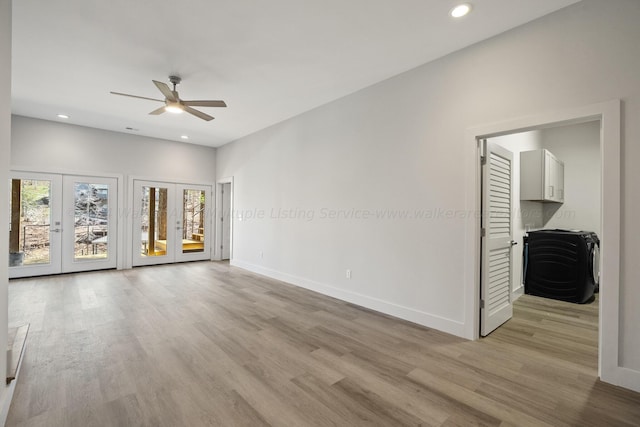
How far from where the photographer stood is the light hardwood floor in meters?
1.83

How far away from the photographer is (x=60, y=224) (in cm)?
569

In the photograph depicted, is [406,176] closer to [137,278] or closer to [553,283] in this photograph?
[553,283]

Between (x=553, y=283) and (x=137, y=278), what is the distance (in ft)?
23.6

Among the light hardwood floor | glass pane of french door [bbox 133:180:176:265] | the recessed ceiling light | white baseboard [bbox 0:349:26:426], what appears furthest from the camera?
glass pane of french door [bbox 133:180:176:265]

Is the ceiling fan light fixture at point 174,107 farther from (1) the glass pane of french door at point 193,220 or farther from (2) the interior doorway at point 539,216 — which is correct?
(1) the glass pane of french door at point 193,220

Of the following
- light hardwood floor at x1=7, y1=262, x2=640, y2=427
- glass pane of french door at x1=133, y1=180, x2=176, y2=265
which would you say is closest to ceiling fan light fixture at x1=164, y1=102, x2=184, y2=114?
light hardwood floor at x1=7, y1=262, x2=640, y2=427

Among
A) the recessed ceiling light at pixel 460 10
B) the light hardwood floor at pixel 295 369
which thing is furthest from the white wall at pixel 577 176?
the recessed ceiling light at pixel 460 10

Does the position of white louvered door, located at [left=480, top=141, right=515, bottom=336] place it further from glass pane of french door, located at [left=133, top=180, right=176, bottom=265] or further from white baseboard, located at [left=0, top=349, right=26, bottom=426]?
glass pane of french door, located at [left=133, top=180, right=176, bottom=265]

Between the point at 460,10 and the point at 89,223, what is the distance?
7.38m

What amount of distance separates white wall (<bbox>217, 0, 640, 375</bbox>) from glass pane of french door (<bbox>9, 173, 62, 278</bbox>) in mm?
4284

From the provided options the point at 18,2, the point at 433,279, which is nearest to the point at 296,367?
the point at 433,279

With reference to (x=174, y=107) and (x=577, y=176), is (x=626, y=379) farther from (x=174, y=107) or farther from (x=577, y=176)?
(x=174, y=107)

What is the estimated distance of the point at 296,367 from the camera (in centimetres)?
238

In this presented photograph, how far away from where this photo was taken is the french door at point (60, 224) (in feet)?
17.5
